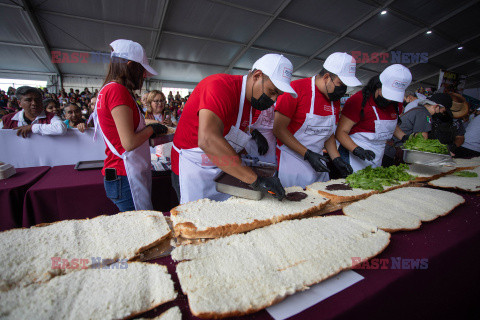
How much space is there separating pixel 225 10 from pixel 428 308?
1126 centimetres

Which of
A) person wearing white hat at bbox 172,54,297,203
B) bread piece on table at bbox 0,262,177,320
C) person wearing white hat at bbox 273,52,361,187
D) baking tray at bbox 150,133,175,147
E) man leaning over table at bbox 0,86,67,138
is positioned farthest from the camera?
man leaning over table at bbox 0,86,67,138

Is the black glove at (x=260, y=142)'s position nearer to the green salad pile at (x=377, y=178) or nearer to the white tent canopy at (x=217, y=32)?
the green salad pile at (x=377, y=178)

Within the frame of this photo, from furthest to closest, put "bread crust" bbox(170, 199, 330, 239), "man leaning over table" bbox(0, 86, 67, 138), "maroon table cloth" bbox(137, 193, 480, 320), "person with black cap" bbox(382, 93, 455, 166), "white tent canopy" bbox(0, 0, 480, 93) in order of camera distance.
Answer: "white tent canopy" bbox(0, 0, 480, 93) → "person with black cap" bbox(382, 93, 455, 166) → "man leaning over table" bbox(0, 86, 67, 138) → "bread crust" bbox(170, 199, 330, 239) → "maroon table cloth" bbox(137, 193, 480, 320)

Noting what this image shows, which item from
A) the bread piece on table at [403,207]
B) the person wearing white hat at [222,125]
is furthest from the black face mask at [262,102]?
the bread piece on table at [403,207]

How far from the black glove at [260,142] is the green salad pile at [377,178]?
1.01 metres

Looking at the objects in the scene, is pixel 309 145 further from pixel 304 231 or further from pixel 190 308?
pixel 190 308

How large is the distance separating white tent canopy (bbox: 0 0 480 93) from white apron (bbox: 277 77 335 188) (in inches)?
330

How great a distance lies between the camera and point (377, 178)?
2.38m

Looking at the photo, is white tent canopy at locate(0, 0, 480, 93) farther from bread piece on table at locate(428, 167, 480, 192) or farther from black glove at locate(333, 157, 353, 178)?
bread piece on table at locate(428, 167, 480, 192)

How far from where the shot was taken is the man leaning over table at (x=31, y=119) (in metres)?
3.65

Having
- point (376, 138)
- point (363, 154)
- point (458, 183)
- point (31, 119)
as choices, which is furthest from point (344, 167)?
point (31, 119)

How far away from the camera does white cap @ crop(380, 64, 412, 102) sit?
9.12ft

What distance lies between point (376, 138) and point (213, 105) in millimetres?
2701

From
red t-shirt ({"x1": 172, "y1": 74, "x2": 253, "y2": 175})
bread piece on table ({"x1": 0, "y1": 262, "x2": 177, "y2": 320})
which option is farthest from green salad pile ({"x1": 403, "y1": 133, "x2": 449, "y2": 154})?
bread piece on table ({"x1": 0, "y1": 262, "x2": 177, "y2": 320})
